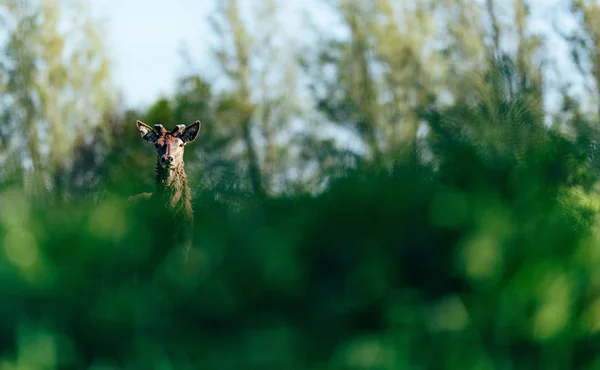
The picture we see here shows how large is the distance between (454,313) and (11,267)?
81 cm

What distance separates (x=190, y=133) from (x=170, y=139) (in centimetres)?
23

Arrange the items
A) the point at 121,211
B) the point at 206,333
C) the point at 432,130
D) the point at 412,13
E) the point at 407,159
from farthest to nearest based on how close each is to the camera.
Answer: the point at 412,13
the point at 432,130
the point at 407,159
the point at 121,211
the point at 206,333

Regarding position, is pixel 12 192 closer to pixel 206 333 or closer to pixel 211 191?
pixel 211 191

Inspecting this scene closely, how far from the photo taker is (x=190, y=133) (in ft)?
15.9

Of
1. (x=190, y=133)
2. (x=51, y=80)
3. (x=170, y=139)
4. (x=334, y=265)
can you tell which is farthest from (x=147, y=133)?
(x=51, y=80)

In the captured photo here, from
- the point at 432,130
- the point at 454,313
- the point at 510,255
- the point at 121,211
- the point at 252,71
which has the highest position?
the point at 252,71

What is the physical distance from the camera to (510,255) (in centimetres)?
149

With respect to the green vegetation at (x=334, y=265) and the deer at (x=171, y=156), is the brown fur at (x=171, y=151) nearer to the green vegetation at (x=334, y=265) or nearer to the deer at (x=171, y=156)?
the deer at (x=171, y=156)

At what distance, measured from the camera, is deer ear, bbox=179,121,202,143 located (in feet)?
15.6

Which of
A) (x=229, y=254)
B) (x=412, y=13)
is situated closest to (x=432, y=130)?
(x=229, y=254)

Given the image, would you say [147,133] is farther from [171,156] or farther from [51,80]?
[51,80]

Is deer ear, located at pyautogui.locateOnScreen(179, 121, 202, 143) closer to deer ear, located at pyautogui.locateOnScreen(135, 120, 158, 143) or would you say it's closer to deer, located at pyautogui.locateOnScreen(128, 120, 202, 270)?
deer, located at pyautogui.locateOnScreen(128, 120, 202, 270)

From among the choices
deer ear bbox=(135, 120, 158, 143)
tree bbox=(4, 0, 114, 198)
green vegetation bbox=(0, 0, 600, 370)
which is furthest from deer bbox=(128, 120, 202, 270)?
tree bbox=(4, 0, 114, 198)

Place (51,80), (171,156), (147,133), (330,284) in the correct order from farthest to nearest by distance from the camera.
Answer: (51,80) → (147,133) → (171,156) → (330,284)
